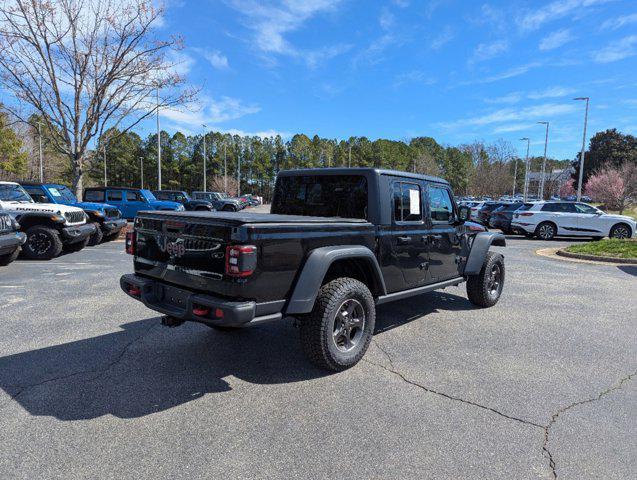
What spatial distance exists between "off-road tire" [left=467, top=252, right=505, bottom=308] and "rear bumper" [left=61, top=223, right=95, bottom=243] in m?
9.15

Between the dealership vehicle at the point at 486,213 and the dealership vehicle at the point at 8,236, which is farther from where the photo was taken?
the dealership vehicle at the point at 486,213

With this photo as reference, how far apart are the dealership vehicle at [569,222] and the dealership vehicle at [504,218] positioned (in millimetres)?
1448

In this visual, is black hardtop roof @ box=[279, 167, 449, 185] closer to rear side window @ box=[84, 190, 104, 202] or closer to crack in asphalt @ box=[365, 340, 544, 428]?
crack in asphalt @ box=[365, 340, 544, 428]

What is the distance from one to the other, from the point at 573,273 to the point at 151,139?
86.1 metres

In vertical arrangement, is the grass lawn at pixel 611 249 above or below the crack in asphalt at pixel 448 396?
above

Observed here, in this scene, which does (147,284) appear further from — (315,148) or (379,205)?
(315,148)

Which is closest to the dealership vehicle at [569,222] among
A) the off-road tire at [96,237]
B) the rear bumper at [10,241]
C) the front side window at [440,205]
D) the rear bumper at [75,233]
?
the front side window at [440,205]

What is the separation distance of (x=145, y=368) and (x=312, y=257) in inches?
73.2

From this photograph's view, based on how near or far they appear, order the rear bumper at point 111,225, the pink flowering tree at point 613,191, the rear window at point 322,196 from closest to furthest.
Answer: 1. the rear window at point 322,196
2. the rear bumper at point 111,225
3. the pink flowering tree at point 613,191

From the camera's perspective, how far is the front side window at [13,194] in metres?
10.3

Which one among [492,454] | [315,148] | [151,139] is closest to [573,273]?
[492,454]

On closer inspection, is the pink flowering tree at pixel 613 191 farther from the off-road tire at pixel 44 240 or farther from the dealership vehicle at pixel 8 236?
the dealership vehicle at pixel 8 236

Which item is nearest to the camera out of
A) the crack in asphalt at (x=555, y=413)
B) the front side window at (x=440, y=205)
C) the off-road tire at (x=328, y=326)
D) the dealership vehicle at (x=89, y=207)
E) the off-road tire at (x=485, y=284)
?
the crack in asphalt at (x=555, y=413)

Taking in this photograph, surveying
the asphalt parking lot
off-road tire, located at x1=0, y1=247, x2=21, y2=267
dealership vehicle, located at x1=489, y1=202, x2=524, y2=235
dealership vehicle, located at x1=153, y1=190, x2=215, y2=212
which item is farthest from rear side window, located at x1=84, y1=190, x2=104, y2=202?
dealership vehicle, located at x1=489, y1=202, x2=524, y2=235
